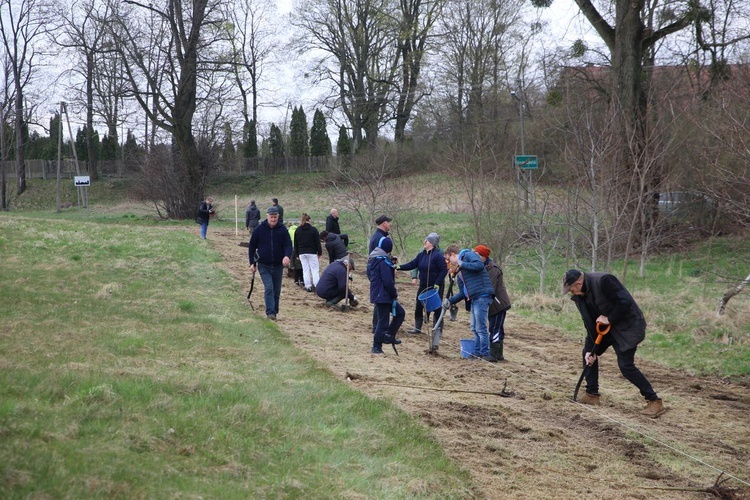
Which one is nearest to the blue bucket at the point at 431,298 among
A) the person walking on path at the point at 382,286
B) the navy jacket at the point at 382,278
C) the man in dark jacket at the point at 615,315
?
the person walking on path at the point at 382,286

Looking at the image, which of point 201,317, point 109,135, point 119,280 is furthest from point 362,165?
point 109,135

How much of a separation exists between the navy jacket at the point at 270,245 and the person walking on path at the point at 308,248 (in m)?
4.22

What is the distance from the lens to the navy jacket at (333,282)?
16.0m

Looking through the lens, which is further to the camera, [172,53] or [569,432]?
[172,53]

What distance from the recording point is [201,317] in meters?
12.5

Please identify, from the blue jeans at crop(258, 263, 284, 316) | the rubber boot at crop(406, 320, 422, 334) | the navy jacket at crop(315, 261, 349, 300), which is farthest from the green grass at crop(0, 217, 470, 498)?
the navy jacket at crop(315, 261, 349, 300)

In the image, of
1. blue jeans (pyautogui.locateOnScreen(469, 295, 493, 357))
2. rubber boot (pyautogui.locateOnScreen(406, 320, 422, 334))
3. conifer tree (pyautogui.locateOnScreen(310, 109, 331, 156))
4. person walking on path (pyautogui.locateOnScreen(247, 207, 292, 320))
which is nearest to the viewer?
blue jeans (pyautogui.locateOnScreen(469, 295, 493, 357))

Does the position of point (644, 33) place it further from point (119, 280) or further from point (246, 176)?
point (246, 176)

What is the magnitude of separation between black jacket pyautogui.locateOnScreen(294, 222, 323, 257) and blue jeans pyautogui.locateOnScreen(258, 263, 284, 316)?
3869mm

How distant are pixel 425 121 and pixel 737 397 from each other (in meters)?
46.3

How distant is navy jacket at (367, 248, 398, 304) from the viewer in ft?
37.4

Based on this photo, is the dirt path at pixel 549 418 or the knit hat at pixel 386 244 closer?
the dirt path at pixel 549 418

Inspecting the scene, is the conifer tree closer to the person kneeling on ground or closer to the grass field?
the grass field

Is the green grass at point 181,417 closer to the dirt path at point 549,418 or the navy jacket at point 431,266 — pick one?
the dirt path at point 549,418
